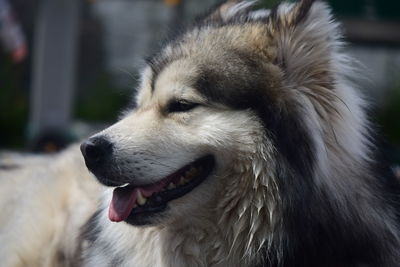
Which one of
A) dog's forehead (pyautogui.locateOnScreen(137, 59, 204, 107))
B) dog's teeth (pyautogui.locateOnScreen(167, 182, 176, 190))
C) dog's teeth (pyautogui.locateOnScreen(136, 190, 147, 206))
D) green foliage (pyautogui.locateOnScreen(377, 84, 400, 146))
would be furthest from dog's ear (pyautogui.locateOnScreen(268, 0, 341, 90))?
green foliage (pyautogui.locateOnScreen(377, 84, 400, 146))

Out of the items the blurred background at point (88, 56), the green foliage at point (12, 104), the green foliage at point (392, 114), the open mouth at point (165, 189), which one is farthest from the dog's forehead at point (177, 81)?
the green foliage at point (392, 114)

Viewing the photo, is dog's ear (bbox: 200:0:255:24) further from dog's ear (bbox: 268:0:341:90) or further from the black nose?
the black nose

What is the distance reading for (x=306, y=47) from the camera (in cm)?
338

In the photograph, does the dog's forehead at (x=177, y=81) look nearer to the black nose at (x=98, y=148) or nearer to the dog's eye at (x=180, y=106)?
the dog's eye at (x=180, y=106)

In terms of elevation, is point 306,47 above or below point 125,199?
above

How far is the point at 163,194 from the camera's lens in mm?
3342

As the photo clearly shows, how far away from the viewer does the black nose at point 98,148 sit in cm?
328

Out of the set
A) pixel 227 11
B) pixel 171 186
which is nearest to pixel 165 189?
pixel 171 186

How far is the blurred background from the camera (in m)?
→ 8.04

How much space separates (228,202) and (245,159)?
7.6 inches

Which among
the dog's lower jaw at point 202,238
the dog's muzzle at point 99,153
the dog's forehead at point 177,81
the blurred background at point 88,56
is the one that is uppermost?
the dog's forehead at point 177,81

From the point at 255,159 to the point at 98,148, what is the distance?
1.96 ft

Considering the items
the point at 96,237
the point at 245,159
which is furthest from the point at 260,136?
the point at 96,237

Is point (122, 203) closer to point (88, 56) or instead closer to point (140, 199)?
point (140, 199)
